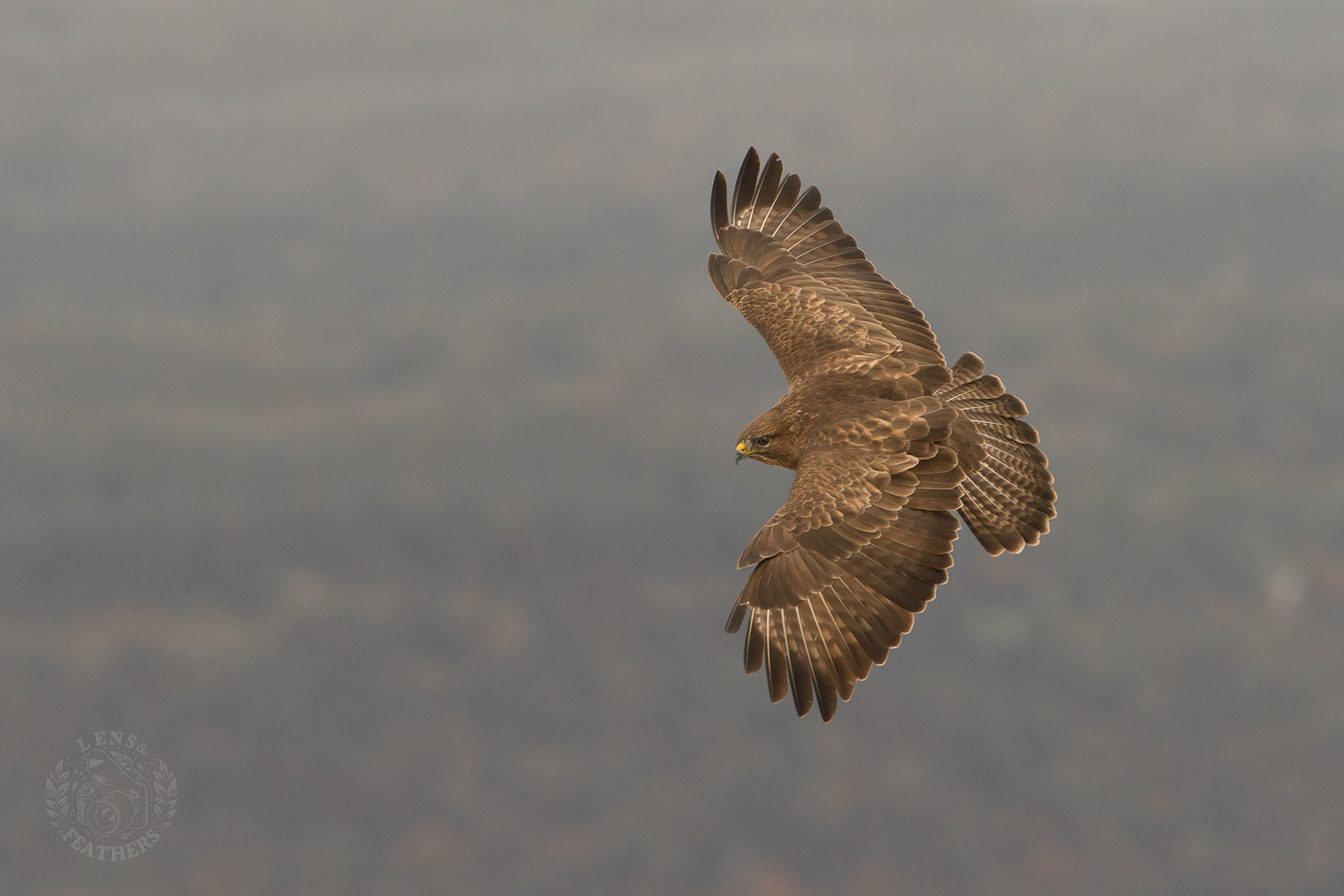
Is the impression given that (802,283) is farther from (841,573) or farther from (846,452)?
(841,573)

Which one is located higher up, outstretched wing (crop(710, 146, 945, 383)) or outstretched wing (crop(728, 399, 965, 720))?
outstretched wing (crop(710, 146, 945, 383))

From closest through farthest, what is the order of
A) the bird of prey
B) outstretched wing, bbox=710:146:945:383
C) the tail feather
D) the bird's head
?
1. the bird of prey
2. the bird's head
3. the tail feather
4. outstretched wing, bbox=710:146:945:383

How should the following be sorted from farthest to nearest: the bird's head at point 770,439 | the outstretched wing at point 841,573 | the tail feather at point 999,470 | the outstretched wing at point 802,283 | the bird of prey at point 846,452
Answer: the outstretched wing at point 802,283, the tail feather at point 999,470, the bird's head at point 770,439, the bird of prey at point 846,452, the outstretched wing at point 841,573

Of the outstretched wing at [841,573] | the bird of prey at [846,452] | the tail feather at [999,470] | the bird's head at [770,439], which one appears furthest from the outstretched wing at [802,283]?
the outstretched wing at [841,573]

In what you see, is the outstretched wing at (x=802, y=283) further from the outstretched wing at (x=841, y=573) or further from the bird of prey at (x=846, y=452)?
the outstretched wing at (x=841, y=573)

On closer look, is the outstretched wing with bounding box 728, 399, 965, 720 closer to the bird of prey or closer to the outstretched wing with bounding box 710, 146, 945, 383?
the bird of prey

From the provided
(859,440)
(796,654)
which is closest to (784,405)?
(859,440)

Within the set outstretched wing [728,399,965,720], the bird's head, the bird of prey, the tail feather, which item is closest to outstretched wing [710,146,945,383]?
the bird of prey
